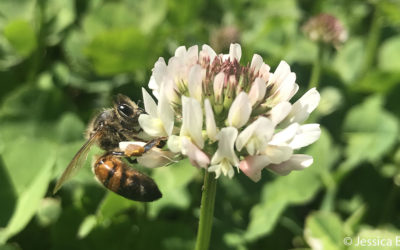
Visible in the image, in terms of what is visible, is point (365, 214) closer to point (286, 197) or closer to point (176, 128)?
point (286, 197)

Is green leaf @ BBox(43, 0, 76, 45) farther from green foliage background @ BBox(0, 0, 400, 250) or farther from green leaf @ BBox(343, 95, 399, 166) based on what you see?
green leaf @ BBox(343, 95, 399, 166)

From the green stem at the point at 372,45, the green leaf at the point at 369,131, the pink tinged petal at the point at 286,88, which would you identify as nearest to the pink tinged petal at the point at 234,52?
the pink tinged petal at the point at 286,88

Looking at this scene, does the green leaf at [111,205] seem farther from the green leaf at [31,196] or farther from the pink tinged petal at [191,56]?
the pink tinged petal at [191,56]

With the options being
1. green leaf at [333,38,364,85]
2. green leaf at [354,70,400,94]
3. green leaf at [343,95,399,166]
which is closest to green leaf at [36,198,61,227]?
green leaf at [343,95,399,166]

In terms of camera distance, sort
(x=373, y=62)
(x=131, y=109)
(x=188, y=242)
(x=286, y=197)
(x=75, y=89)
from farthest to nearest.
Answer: (x=373, y=62) < (x=75, y=89) < (x=286, y=197) < (x=188, y=242) < (x=131, y=109)

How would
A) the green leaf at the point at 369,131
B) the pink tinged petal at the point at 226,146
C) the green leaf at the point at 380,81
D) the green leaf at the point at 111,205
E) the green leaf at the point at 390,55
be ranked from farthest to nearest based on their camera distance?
1. the green leaf at the point at 390,55
2. the green leaf at the point at 380,81
3. the green leaf at the point at 369,131
4. the green leaf at the point at 111,205
5. the pink tinged petal at the point at 226,146

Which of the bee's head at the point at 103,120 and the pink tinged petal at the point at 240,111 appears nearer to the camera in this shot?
the pink tinged petal at the point at 240,111

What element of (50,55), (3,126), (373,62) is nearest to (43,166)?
(3,126)

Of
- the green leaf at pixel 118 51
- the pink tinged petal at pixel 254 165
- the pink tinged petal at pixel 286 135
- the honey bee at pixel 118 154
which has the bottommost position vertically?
the green leaf at pixel 118 51
